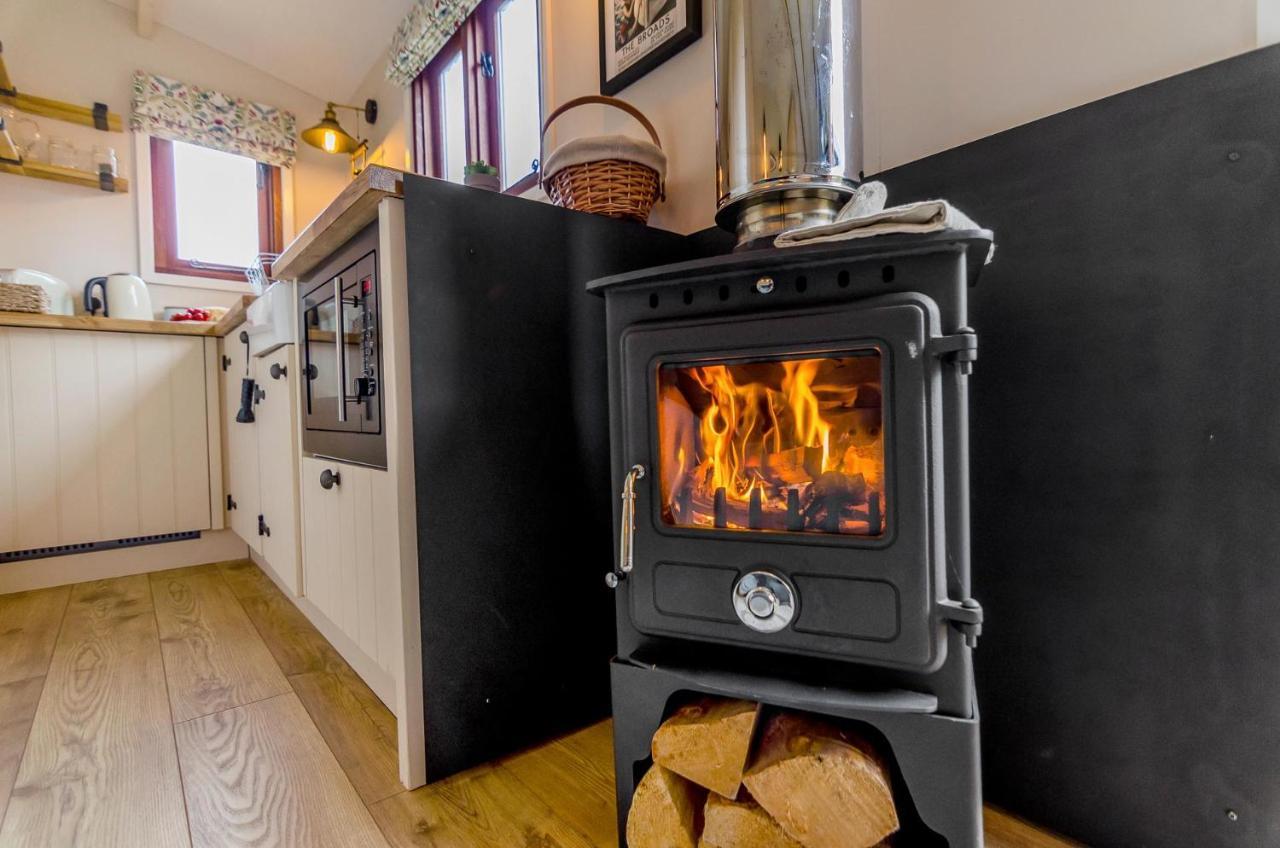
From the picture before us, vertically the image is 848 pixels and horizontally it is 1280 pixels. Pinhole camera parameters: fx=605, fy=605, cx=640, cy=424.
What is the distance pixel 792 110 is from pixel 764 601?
682 millimetres

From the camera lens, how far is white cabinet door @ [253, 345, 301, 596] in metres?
1.65

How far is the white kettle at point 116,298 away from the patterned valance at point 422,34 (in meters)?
1.51

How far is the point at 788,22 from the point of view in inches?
34.1

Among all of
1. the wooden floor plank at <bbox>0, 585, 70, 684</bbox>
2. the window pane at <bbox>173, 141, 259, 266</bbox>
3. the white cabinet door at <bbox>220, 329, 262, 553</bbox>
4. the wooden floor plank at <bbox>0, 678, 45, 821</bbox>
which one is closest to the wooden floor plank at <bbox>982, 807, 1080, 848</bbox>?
the wooden floor plank at <bbox>0, 678, 45, 821</bbox>

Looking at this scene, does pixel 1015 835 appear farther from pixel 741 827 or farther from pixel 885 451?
pixel 885 451

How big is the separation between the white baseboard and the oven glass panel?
2725 millimetres

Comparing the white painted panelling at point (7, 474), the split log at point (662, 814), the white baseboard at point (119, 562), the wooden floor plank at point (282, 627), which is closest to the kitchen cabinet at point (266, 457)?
the wooden floor plank at point (282, 627)

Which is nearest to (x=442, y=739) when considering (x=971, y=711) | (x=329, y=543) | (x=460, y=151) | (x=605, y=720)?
(x=605, y=720)

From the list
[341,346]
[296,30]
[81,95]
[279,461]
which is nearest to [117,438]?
[279,461]

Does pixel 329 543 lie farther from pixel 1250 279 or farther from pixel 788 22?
pixel 1250 279

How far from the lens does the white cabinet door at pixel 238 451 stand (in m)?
2.13

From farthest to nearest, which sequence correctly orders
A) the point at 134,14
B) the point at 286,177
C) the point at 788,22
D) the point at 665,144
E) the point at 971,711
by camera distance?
the point at 286,177, the point at 134,14, the point at 665,144, the point at 788,22, the point at 971,711

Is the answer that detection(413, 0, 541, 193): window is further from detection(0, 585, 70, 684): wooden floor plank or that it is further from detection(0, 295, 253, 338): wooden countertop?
detection(0, 585, 70, 684): wooden floor plank

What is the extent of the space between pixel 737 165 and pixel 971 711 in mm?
771
